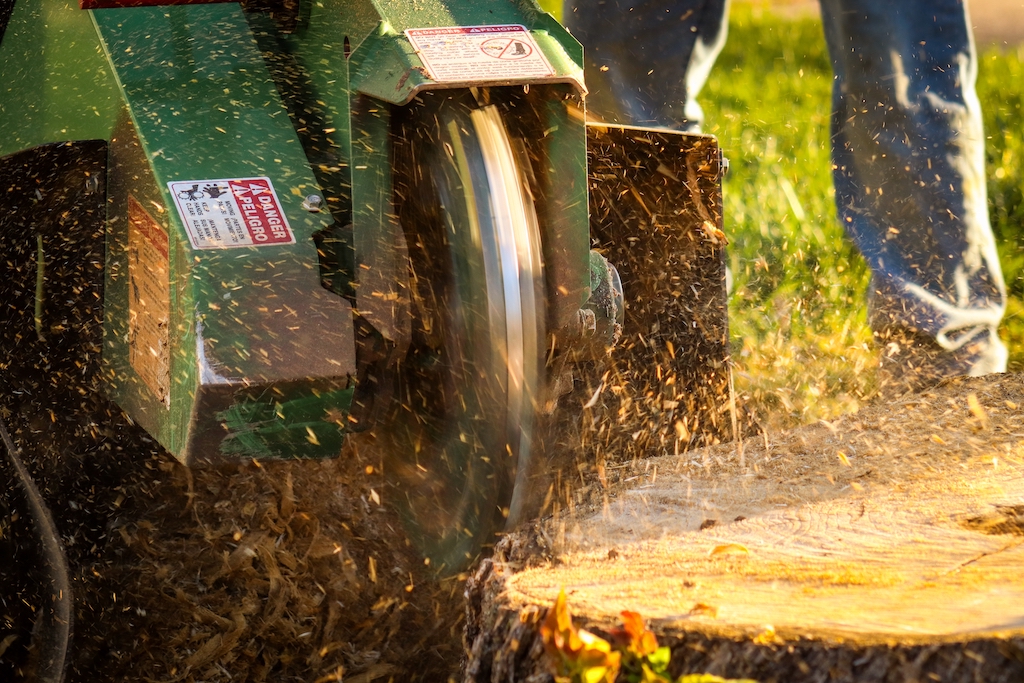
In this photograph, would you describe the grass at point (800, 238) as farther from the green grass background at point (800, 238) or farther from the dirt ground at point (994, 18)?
the dirt ground at point (994, 18)

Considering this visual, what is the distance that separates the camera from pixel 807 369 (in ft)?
9.37

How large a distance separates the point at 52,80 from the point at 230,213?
51cm

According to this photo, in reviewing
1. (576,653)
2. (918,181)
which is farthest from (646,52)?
(576,653)

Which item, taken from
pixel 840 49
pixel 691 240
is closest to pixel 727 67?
pixel 840 49

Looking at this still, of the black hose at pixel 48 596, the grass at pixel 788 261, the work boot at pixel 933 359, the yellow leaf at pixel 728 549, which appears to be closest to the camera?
the yellow leaf at pixel 728 549

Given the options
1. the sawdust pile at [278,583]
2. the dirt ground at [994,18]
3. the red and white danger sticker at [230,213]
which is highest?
the red and white danger sticker at [230,213]

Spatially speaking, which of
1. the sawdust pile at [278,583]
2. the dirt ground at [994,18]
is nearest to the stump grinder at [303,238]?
the sawdust pile at [278,583]

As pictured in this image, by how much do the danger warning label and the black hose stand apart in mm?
961

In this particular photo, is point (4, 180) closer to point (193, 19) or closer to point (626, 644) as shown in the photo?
point (193, 19)

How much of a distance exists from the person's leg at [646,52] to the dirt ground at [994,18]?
137 inches

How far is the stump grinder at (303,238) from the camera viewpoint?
5.31 feet

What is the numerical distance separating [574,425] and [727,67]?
393 centimetres

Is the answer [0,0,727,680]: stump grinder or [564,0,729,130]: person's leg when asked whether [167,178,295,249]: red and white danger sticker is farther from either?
[564,0,729,130]: person's leg

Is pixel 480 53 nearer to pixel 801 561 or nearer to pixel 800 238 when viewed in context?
pixel 801 561
